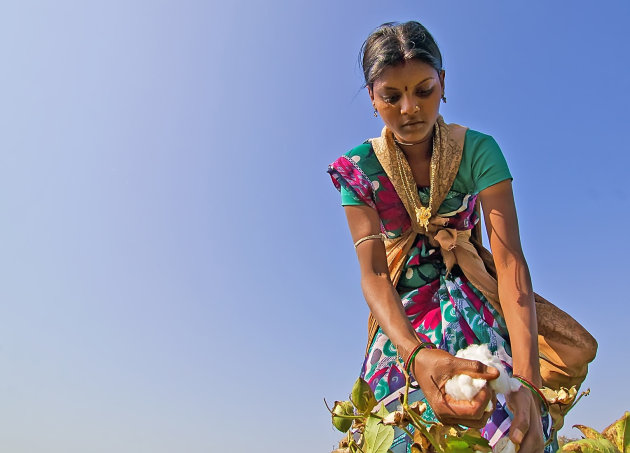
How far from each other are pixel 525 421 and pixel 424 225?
42.1 inches

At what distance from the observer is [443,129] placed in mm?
2418

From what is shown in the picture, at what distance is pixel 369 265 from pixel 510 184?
657 millimetres

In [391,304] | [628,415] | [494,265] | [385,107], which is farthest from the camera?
[494,265]

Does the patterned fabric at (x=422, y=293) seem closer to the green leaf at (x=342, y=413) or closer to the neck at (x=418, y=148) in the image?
the neck at (x=418, y=148)

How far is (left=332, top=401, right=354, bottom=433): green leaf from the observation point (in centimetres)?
128

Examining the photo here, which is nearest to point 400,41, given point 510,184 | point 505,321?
point 510,184

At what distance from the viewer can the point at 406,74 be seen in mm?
2105

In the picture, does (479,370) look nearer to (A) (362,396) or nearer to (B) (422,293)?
(A) (362,396)

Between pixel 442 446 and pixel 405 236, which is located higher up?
pixel 405 236

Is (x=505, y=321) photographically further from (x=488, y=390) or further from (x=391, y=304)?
(x=488, y=390)

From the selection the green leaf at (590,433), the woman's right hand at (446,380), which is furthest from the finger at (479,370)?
the green leaf at (590,433)

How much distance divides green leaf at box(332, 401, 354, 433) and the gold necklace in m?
1.16

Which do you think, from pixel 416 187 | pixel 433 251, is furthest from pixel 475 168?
pixel 433 251

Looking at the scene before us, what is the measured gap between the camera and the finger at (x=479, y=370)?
1121mm
